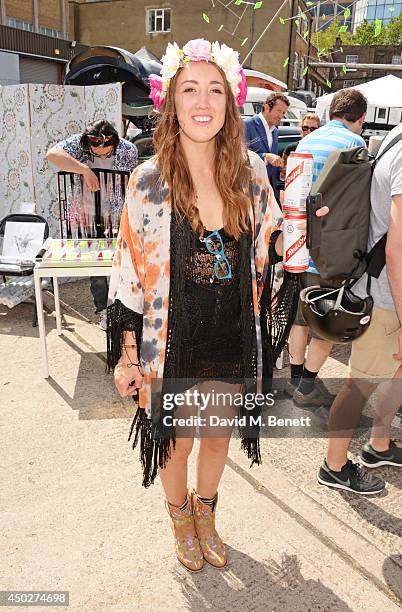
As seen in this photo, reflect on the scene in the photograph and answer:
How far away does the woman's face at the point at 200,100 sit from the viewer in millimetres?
1750

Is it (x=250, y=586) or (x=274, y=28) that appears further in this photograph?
(x=274, y=28)

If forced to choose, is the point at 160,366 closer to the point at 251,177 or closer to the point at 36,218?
the point at 251,177

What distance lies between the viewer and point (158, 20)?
29031 millimetres

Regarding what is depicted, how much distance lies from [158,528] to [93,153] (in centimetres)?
313

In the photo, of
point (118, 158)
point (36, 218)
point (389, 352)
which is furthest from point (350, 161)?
point (36, 218)

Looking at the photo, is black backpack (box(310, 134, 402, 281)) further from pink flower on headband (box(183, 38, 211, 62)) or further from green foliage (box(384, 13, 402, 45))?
green foliage (box(384, 13, 402, 45))

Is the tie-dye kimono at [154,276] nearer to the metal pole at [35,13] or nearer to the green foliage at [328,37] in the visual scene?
the green foliage at [328,37]

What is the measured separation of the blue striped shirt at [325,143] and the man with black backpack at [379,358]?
83 cm

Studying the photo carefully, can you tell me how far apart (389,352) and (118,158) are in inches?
118

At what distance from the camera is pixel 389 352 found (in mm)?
2361

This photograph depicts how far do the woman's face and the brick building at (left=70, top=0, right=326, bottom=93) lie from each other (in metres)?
26.2

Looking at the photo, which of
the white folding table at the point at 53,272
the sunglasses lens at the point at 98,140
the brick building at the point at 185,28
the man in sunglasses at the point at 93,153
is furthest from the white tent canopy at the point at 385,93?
the brick building at the point at 185,28

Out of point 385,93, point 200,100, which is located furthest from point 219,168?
point 385,93

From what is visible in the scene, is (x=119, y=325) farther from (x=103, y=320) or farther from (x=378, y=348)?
(x=103, y=320)
